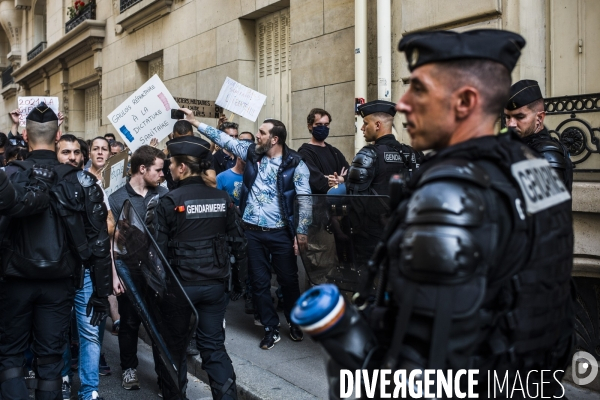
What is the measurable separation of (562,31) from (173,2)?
8.00 metres

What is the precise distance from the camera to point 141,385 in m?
5.39

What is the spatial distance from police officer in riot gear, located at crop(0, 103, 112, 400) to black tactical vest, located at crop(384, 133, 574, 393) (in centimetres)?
287

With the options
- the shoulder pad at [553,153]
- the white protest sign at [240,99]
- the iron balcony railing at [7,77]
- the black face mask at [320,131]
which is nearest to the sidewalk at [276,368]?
the shoulder pad at [553,153]

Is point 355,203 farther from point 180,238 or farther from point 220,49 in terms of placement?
point 220,49

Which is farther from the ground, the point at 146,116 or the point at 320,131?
the point at 146,116

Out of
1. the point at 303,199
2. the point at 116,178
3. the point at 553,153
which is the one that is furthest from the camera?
the point at 116,178

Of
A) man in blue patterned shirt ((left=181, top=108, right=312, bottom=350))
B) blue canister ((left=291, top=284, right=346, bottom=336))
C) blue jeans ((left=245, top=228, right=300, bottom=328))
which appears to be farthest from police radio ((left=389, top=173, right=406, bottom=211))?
blue jeans ((left=245, top=228, right=300, bottom=328))

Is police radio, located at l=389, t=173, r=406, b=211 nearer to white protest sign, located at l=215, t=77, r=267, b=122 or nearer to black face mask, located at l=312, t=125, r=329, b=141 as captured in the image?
black face mask, located at l=312, t=125, r=329, b=141

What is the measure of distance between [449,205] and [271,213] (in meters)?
4.41

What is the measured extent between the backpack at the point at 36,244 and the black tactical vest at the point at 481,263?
2.85 metres

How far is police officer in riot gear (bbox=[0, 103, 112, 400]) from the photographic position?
401 centimetres

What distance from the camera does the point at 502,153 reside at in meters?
1.82

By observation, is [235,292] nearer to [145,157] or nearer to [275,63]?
[145,157]

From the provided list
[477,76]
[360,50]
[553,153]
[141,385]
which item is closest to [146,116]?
[360,50]
